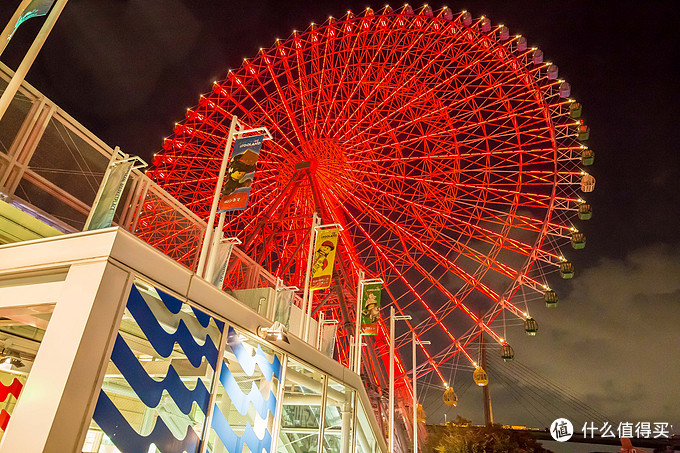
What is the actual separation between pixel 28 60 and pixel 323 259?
25.6 feet

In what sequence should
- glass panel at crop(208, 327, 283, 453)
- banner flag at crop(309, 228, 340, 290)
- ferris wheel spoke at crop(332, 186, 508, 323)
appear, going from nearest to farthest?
1. glass panel at crop(208, 327, 283, 453)
2. banner flag at crop(309, 228, 340, 290)
3. ferris wheel spoke at crop(332, 186, 508, 323)

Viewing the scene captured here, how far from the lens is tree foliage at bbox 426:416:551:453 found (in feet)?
82.8

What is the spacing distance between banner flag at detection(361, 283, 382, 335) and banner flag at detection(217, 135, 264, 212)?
300 inches

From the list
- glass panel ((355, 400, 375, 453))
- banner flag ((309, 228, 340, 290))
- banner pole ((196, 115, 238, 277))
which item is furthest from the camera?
banner flag ((309, 228, 340, 290))

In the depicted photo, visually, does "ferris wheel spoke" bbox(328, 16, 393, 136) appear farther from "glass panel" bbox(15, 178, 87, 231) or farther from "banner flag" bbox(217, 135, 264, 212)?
"glass panel" bbox(15, 178, 87, 231)

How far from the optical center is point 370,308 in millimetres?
15484

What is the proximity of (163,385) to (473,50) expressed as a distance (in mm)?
19613

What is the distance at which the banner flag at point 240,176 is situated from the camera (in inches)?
341

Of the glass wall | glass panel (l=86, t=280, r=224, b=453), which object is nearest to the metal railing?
the glass wall

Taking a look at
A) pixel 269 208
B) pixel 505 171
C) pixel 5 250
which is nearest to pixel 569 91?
pixel 505 171
